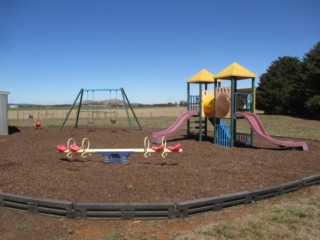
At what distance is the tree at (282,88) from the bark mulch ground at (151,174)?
33320 mm

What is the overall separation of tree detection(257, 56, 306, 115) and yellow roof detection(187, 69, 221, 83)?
28368 mm

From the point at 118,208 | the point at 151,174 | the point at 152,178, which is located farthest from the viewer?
the point at 151,174

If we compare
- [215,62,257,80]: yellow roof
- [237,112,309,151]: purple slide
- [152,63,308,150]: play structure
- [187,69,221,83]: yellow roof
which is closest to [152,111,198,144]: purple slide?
[152,63,308,150]: play structure

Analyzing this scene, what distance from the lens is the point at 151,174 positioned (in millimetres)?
6930

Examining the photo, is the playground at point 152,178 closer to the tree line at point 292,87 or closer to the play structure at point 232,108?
the play structure at point 232,108

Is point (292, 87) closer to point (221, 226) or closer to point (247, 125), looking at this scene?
point (247, 125)

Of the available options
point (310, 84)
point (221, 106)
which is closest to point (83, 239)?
point (221, 106)

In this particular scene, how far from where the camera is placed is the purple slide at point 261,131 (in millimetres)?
10878

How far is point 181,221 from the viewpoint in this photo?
4.56m

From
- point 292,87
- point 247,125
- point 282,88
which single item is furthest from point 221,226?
point 282,88

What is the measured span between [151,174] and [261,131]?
5974 mm

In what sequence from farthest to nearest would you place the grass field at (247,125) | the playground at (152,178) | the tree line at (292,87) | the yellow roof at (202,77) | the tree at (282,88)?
1. the tree at (282,88)
2. the tree line at (292,87)
3. the grass field at (247,125)
4. the yellow roof at (202,77)
5. the playground at (152,178)

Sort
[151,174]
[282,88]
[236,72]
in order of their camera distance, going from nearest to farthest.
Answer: [151,174]
[236,72]
[282,88]

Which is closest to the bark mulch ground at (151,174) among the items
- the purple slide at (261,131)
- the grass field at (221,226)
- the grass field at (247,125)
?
the purple slide at (261,131)
